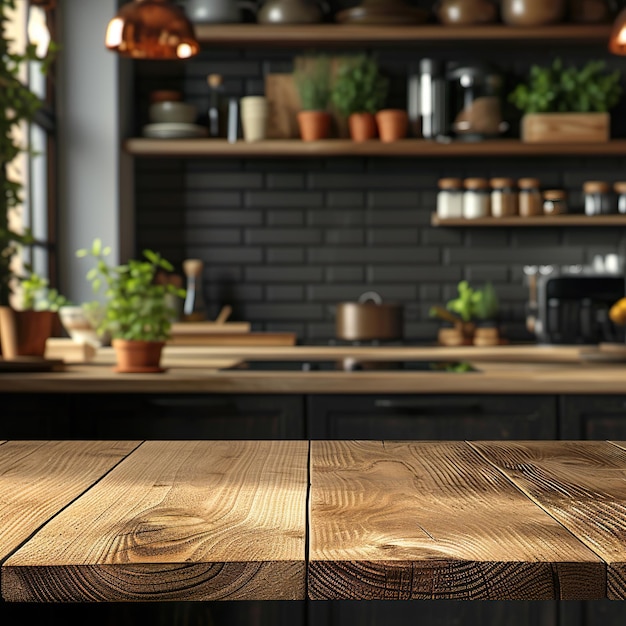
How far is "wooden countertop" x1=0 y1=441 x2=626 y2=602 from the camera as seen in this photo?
67 centimetres

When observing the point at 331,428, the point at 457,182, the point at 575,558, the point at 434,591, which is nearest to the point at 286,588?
the point at 434,591

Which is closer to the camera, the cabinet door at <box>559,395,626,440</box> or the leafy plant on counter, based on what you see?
the cabinet door at <box>559,395,626,440</box>

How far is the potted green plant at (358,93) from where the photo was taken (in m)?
3.92

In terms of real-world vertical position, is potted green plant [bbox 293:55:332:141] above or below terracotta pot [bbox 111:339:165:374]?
above

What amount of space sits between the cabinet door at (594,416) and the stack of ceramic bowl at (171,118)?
2155 mm

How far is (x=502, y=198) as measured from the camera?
12.9 ft

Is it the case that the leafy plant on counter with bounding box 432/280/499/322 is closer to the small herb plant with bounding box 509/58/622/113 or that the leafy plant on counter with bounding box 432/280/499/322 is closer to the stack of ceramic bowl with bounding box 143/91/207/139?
the small herb plant with bounding box 509/58/622/113

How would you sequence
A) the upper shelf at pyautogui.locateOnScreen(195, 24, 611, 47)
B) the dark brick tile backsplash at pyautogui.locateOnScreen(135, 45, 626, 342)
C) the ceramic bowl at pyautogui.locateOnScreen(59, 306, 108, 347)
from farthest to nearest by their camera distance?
the dark brick tile backsplash at pyautogui.locateOnScreen(135, 45, 626, 342)
the upper shelf at pyautogui.locateOnScreen(195, 24, 611, 47)
the ceramic bowl at pyautogui.locateOnScreen(59, 306, 108, 347)

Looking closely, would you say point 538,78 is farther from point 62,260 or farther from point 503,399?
point 62,260

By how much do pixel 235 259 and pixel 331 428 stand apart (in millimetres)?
1800

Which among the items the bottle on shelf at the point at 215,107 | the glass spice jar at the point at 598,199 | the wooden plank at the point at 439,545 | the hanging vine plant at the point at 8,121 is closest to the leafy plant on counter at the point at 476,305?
the glass spice jar at the point at 598,199

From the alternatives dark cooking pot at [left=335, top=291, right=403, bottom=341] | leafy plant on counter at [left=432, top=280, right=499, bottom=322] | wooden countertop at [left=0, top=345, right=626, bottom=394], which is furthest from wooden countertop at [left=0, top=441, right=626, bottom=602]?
leafy plant on counter at [left=432, top=280, right=499, bottom=322]

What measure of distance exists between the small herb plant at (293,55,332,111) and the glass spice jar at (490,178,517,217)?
0.83 m

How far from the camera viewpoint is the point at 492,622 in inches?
68.0
